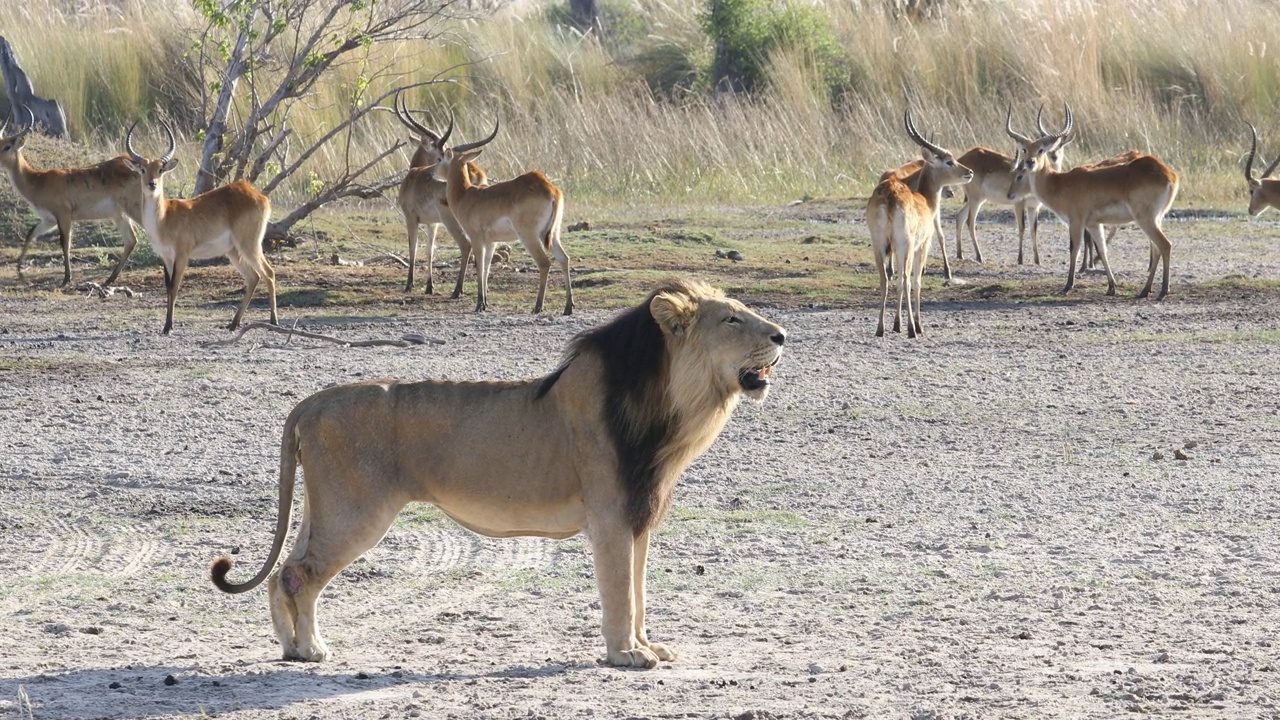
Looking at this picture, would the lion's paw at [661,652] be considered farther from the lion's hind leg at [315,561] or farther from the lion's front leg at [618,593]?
the lion's hind leg at [315,561]

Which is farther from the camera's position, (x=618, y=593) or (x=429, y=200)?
(x=429, y=200)

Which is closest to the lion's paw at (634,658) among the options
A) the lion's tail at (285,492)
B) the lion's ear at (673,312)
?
the lion's ear at (673,312)

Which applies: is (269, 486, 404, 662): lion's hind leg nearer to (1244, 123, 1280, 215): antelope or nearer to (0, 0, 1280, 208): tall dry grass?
(1244, 123, 1280, 215): antelope

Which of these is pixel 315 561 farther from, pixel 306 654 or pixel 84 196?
pixel 84 196

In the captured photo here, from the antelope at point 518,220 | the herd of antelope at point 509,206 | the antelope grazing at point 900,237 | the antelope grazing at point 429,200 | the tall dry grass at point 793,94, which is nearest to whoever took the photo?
the antelope grazing at point 900,237

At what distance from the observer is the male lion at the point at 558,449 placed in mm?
5820

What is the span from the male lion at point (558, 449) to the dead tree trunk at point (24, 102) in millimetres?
18884

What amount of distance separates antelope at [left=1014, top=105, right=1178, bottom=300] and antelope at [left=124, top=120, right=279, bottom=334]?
7.42 meters

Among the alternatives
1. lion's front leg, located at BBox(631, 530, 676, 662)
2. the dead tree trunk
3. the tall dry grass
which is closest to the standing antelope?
the tall dry grass

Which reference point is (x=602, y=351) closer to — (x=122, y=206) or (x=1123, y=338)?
(x=1123, y=338)

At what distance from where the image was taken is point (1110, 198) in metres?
17.6

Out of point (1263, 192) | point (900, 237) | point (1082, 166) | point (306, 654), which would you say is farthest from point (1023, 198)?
point (306, 654)

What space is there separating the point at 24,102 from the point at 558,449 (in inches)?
793

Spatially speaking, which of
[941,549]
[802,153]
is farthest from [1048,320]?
[802,153]
